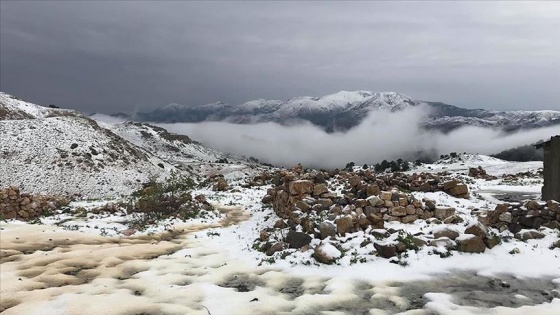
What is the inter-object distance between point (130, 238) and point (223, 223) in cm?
419

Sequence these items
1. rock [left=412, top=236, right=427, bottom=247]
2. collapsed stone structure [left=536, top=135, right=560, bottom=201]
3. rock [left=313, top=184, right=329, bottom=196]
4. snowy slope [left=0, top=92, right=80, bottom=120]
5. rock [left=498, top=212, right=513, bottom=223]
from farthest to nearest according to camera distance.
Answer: snowy slope [left=0, top=92, right=80, bottom=120] < collapsed stone structure [left=536, top=135, right=560, bottom=201] < rock [left=313, top=184, right=329, bottom=196] < rock [left=498, top=212, right=513, bottom=223] < rock [left=412, top=236, right=427, bottom=247]

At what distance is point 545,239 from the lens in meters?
11.6

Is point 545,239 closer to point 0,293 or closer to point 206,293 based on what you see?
point 206,293

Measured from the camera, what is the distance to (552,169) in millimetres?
19016

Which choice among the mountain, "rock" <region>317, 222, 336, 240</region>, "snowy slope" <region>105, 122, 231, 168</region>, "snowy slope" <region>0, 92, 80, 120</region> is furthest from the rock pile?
"snowy slope" <region>105, 122, 231, 168</region>

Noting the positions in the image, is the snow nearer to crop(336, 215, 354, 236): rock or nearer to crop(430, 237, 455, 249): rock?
crop(430, 237, 455, 249): rock

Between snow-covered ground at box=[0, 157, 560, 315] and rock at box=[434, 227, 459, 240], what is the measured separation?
14.6 inches

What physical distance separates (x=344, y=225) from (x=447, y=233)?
9.88ft

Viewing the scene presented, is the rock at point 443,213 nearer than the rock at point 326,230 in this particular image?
No

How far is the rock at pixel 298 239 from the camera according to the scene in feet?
40.4

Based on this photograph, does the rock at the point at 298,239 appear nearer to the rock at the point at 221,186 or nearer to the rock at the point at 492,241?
the rock at the point at 492,241

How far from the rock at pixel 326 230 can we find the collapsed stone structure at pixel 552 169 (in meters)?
11.9

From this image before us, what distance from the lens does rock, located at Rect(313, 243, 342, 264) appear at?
1103 cm

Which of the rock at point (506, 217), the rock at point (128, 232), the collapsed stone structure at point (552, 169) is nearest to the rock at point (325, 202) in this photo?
the rock at point (506, 217)
